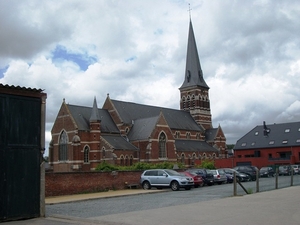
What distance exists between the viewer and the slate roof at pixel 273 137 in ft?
225

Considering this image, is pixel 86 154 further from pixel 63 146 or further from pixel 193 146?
pixel 193 146

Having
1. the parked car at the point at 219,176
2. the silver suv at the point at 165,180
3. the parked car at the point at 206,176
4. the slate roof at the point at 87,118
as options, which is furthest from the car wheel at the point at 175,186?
the slate roof at the point at 87,118

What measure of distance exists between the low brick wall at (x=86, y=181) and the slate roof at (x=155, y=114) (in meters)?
32.5

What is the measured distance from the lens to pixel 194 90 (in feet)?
263

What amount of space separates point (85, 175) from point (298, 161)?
1950 inches

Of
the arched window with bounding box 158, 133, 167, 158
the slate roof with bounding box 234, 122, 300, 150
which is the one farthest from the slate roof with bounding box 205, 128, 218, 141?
the arched window with bounding box 158, 133, 167, 158

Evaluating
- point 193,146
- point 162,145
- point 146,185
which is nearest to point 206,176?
point 146,185

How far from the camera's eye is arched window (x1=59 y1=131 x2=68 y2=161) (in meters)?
56.1

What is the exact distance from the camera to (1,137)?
12.5 meters

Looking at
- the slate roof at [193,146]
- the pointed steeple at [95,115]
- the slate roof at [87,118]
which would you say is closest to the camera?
the pointed steeple at [95,115]

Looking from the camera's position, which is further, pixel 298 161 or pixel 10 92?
pixel 298 161

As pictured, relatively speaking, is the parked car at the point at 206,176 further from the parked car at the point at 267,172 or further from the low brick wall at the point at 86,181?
the parked car at the point at 267,172

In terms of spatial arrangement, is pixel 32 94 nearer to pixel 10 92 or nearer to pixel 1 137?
pixel 10 92

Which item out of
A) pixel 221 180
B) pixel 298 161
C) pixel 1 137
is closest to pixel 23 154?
pixel 1 137
